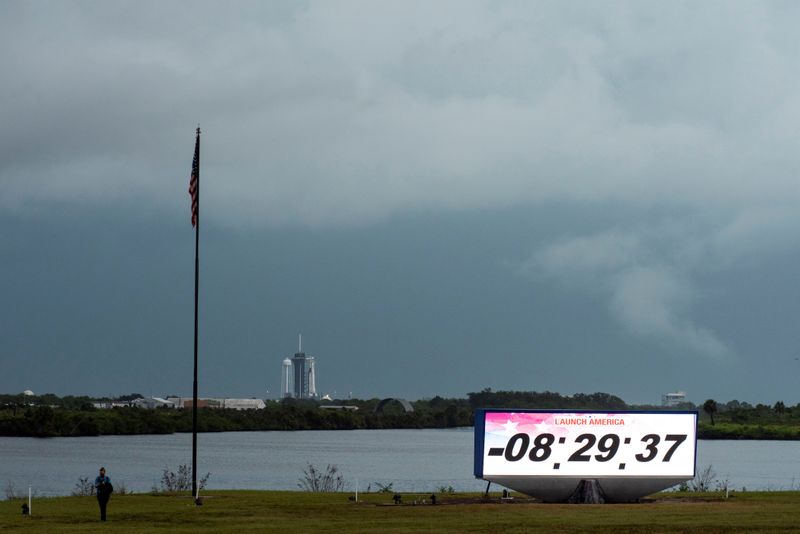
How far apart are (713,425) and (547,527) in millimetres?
163974

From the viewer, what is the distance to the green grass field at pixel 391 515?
36.0 meters

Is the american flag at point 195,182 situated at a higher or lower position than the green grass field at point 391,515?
higher

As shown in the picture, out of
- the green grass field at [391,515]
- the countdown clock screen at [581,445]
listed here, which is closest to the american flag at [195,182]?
the green grass field at [391,515]

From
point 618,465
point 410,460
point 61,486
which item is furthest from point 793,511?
point 410,460

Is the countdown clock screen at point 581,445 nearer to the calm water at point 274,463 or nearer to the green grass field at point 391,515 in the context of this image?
the green grass field at point 391,515

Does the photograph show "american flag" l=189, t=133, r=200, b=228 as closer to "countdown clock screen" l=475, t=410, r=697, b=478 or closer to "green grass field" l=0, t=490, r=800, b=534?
"green grass field" l=0, t=490, r=800, b=534

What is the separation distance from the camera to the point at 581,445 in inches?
1796

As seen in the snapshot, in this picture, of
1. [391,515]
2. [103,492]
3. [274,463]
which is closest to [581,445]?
[391,515]

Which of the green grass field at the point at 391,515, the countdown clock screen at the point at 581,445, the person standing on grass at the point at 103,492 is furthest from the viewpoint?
the countdown clock screen at the point at 581,445

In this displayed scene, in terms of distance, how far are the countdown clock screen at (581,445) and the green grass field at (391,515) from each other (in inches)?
53.9

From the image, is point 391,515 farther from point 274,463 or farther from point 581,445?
point 274,463

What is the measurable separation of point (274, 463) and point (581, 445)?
59.6 m

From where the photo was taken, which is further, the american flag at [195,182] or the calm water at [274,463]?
the calm water at [274,463]

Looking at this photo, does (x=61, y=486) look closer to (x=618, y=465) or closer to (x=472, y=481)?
(x=472, y=481)
